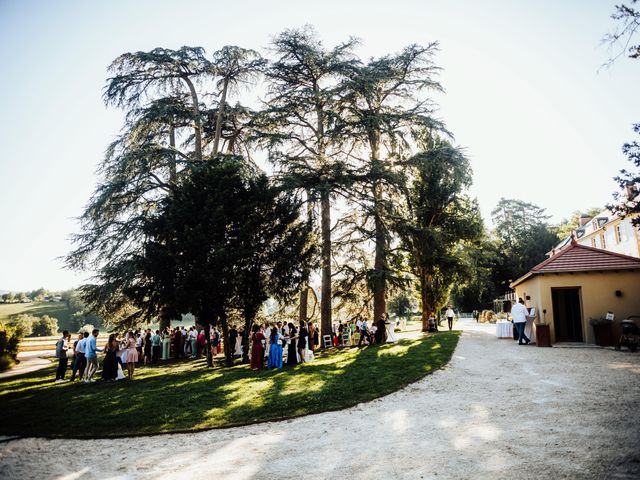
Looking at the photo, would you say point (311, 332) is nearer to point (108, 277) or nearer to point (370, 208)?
point (370, 208)

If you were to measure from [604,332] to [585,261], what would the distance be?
115 inches

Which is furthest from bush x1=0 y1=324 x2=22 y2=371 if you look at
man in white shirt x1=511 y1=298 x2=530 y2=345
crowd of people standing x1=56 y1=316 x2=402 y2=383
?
man in white shirt x1=511 y1=298 x2=530 y2=345

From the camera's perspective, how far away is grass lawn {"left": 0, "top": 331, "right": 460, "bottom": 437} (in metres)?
7.54

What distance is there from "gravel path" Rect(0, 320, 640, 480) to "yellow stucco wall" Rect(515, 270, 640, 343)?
684 cm

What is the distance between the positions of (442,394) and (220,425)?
4.82 m

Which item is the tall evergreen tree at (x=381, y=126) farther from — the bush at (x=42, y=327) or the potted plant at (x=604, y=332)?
the bush at (x=42, y=327)

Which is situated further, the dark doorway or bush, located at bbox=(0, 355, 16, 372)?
the dark doorway

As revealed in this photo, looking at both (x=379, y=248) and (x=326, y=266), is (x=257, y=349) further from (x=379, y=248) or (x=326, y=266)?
A: (x=379, y=248)

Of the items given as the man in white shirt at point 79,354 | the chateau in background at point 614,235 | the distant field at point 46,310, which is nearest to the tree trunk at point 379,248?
the man in white shirt at point 79,354

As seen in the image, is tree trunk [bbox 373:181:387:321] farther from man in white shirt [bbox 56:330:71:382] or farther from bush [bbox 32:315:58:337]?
bush [bbox 32:315:58:337]

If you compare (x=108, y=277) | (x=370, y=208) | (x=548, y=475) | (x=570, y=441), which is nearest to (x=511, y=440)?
(x=570, y=441)

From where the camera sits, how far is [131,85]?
19.8 meters

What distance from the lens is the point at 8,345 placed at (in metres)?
18.9

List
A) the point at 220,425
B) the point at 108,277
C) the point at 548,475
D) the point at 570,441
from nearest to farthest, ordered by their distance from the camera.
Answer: the point at 548,475 < the point at 570,441 < the point at 220,425 < the point at 108,277
